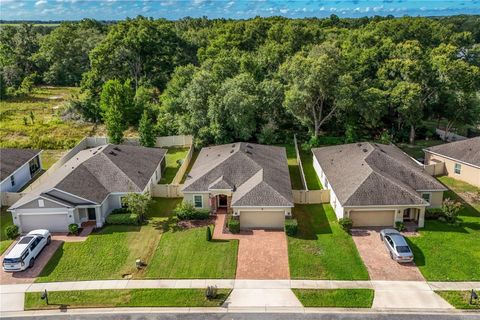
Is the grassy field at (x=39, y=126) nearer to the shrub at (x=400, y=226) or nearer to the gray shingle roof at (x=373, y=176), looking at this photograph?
the gray shingle roof at (x=373, y=176)

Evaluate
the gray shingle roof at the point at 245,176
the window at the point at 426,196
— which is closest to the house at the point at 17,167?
Answer: the gray shingle roof at the point at 245,176

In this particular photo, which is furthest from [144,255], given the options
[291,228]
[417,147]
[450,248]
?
[417,147]

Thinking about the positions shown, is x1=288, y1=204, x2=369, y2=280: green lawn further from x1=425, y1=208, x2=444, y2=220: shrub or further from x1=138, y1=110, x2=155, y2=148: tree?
x1=138, y1=110, x2=155, y2=148: tree

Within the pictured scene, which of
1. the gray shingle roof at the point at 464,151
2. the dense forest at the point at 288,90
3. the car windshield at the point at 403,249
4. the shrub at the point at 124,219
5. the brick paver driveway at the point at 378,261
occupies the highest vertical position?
the dense forest at the point at 288,90

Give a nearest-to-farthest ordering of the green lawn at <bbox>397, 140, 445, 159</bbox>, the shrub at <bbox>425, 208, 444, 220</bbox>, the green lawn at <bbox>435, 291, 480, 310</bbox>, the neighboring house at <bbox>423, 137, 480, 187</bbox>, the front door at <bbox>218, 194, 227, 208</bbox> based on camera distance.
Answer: the green lawn at <bbox>435, 291, 480, 310</bbox> < the shrub at <bbox>425, 208, 444, 220</bbox> < the front door at <bbox>218, 194, 227, 208</bbox> < the neighboring house at <bbox>423, 137, 480, 187</bbox> < the green lawn at <bbox>397, 140, 445, 159</bbox>

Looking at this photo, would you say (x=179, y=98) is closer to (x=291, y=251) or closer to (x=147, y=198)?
(x=147, y=198)

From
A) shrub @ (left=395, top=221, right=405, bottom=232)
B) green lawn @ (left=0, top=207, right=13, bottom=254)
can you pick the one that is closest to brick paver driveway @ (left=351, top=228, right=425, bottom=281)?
shrub @ (left=395, top=221, right=405, bottom=232)

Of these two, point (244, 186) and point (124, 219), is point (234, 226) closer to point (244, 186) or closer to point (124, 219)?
point (244, 186)
